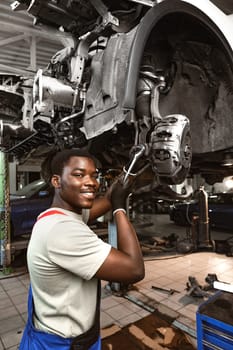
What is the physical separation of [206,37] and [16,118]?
2.62m

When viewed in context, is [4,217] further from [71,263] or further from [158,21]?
[158,21]

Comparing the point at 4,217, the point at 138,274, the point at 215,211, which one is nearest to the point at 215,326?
the point at 138,274

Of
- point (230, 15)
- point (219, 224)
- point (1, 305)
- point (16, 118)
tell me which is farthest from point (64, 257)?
point (219, 224)

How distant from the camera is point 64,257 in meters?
0.82

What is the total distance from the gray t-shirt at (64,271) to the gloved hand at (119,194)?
8.8 inches

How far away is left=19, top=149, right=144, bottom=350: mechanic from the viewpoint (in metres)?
0.82

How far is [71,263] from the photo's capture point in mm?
812

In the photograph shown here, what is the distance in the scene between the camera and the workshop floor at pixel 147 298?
210 cm

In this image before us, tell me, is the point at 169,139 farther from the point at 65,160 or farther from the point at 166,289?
A: the point at 166,289

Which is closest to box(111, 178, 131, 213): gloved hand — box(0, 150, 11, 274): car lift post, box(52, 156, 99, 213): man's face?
box(52, 156, 99, 213): man's face

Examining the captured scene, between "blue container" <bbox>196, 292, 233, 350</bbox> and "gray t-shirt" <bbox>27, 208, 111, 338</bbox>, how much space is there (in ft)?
2.29

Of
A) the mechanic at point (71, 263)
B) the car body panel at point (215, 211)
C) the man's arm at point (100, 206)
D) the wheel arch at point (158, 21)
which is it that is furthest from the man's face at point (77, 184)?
the car body panel at point (215, 211)

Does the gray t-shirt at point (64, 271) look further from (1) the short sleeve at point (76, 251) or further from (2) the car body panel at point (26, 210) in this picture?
(2) the car body panel at point (26, 210)

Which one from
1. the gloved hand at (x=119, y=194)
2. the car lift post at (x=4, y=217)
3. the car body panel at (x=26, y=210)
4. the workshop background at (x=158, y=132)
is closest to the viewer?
the gloved hand at (x=119, y=194)
